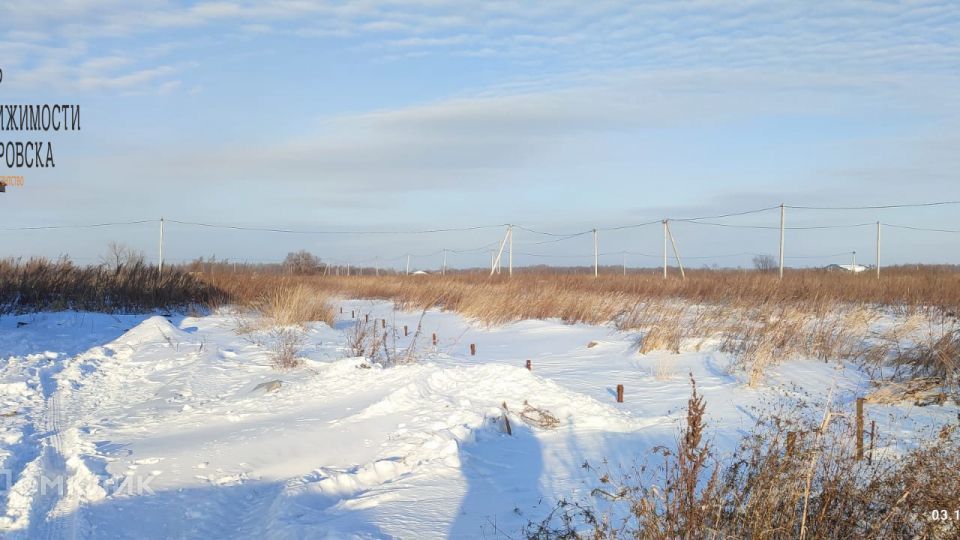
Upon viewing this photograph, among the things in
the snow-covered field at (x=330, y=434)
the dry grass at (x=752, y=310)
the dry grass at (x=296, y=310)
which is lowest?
the snow-covered field at (x=330, y=434)

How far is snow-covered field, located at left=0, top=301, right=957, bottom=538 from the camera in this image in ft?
14.9

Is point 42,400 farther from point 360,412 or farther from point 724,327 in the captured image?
point 724,327

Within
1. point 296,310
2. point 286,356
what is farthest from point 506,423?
point 296,310

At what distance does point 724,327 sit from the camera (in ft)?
40.9

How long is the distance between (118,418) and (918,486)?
7146 millimetres

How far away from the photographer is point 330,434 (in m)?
6.62

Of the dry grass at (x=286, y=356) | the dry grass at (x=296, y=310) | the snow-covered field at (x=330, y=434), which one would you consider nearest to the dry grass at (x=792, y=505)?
the snow-covered field at (x=330, y=434)

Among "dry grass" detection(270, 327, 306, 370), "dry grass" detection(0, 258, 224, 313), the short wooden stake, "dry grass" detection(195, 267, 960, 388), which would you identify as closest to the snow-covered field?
the short wooden stake

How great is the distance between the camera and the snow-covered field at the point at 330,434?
4551 millimetres

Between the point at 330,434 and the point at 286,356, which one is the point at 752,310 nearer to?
the point at 286,356

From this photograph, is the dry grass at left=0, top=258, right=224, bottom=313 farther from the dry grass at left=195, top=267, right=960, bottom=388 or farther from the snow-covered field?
the snow-covered field

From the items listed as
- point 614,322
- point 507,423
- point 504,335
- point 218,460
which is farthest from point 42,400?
point 614,322

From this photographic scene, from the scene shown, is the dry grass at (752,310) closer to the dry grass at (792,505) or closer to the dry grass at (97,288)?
the dry grass at (97,288)

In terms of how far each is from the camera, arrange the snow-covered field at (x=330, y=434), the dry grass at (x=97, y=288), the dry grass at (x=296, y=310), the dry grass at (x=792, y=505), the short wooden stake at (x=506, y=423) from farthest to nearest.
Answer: the dry grass at (x=97, y=288) < the dry grass at (x=296, y=310) < the short wooden stake at (x=506, y=423) < the snow-covered field at (x=330, y=434) < the dry grass at (x=792, y=505)
